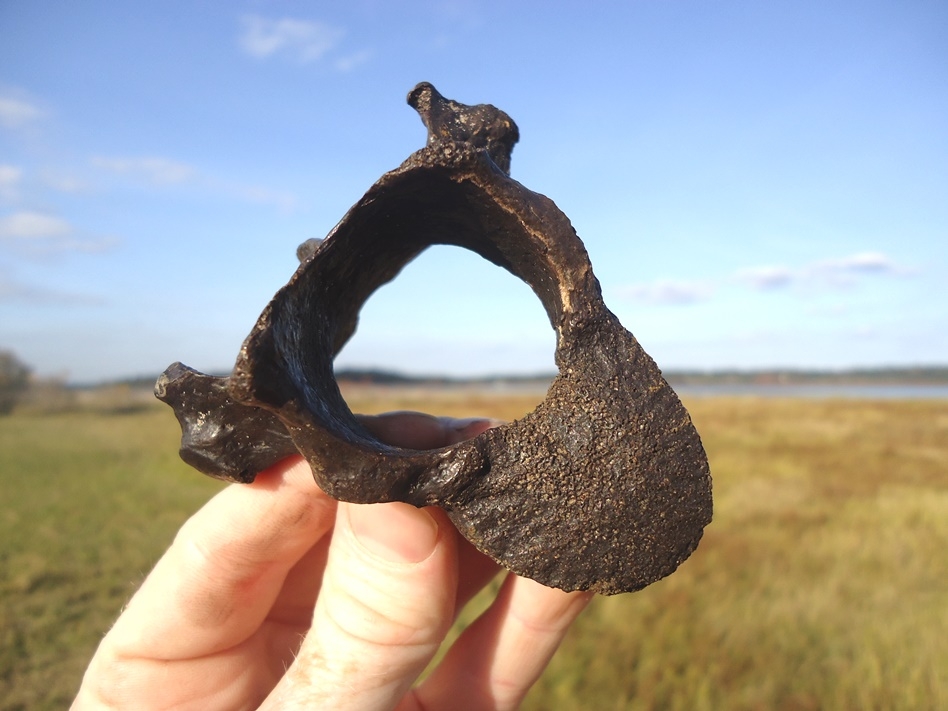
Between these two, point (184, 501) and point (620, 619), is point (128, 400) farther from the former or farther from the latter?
point (620, 619)

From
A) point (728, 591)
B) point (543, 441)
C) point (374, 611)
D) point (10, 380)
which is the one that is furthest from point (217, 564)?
point (10, 380)

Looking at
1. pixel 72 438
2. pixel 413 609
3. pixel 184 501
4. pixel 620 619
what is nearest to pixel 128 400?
pixel 72 438

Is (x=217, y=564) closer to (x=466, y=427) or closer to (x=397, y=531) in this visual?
(x=397, y=531)

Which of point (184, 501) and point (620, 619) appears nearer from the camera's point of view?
point (620, 619)

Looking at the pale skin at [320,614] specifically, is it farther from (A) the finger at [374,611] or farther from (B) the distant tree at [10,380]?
(B) the distant tree at [10,380]

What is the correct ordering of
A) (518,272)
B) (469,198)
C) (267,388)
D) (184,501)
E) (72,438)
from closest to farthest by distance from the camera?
1. (267,388)
2. (469,198)
3. (518,272)
4. (184,501)
5. (72,438)

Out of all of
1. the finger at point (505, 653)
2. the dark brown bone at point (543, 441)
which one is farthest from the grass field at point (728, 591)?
the dark brown bone at point (543, 441)
